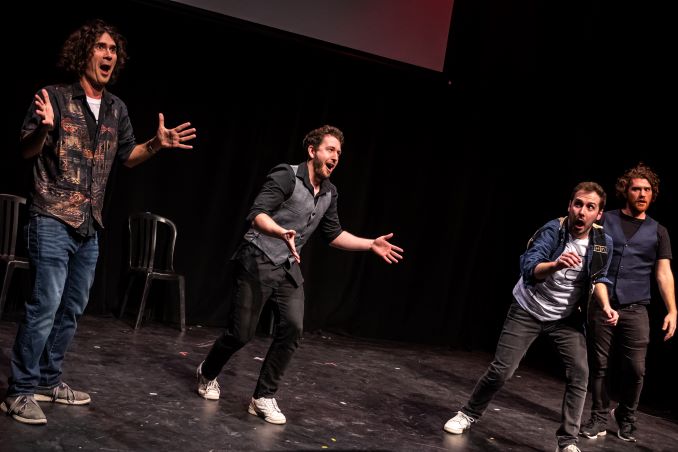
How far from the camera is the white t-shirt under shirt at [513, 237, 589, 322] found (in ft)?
12.8

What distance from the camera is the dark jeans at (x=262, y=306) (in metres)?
3.72

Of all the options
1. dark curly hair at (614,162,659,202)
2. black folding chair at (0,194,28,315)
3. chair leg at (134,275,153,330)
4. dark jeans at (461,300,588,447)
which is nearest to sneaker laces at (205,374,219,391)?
dark jeans at (461,300,588,447)

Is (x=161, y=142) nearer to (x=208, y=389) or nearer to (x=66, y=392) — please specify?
(x=66, y=392)

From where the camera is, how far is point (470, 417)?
4254mm

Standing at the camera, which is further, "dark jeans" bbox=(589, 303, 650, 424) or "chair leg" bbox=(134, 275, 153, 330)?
"chair leg" bbox=(134, 275, 153, 330)

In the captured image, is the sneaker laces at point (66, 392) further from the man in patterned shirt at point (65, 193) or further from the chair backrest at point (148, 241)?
the chair backrest at point (148, 241)

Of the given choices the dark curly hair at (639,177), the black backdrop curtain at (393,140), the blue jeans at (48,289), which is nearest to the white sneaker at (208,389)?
the blue jeans at (48,289)

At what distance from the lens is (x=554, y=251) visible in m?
3.87

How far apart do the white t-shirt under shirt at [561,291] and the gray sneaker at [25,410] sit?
2.47 meters

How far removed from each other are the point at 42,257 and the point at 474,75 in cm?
554

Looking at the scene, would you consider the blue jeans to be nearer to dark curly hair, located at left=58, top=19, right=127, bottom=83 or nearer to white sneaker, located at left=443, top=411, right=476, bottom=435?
dark curly hair, located at left=58, top=19, right=127, bottom=83

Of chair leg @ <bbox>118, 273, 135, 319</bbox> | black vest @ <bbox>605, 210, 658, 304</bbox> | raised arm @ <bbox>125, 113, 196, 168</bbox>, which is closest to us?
raised arm @ <bbox>125, 113, 196, 168</bbox>

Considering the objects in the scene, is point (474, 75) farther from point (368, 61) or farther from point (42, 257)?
point (42, 257)

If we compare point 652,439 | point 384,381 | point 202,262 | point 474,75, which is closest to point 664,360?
point 652,439
